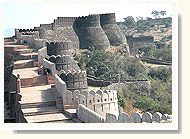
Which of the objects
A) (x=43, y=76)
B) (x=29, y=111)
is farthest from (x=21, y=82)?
(x=29, y=111)

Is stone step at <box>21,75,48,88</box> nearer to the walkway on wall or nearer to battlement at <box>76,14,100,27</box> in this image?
the walkway on wall

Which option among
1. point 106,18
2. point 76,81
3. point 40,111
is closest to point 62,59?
point 76,81

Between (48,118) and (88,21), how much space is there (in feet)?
109

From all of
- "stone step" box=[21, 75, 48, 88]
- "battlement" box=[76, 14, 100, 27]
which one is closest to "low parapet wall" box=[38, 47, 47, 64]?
"stone step" box=[21, 75, 48, 88]

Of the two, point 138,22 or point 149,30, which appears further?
point 138,22

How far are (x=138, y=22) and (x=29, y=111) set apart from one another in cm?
8726

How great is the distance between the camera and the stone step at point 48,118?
24.3 metres

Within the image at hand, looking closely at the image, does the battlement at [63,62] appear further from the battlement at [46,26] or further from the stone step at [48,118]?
the battlement at [46,26]

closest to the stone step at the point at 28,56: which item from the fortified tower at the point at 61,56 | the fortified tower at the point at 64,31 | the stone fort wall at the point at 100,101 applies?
the fortified tower at the point at 61,56

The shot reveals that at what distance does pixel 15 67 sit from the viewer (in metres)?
38.6

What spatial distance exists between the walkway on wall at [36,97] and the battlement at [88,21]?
59.2 feet

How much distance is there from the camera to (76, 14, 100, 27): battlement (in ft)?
188

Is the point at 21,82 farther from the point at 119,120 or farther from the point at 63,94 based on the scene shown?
the point at 119,120
